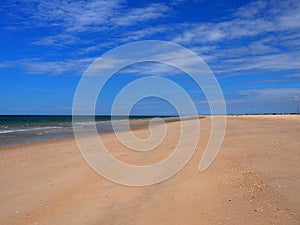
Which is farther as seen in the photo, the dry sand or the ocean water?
the ocean water

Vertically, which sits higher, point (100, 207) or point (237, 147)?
point (237, 147)

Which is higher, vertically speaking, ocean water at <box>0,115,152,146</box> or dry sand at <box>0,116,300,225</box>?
ocean water at <box>0,115,152,146</box>

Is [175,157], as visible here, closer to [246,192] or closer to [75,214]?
[246,192]

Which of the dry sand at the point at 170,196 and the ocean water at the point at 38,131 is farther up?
the ocean water at the point at 38,131

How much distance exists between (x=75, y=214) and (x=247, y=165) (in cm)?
513

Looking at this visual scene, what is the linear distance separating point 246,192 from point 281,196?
0.68 metres

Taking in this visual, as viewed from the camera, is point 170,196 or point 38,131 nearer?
point 170,196

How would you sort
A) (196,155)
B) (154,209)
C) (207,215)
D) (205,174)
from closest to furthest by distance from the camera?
1. (207,215)
2. (154,209)
3. (205,174)
4. (196,155)

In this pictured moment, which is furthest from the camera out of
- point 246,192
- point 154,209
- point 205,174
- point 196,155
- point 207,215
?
point 196,155

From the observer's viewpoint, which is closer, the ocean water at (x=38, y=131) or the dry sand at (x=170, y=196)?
the dry sand at (x=170, y=196)

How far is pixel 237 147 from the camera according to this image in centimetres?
1246

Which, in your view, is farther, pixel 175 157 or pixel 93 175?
pixel 175 157

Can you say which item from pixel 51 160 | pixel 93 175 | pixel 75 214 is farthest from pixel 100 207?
pixel 51 160

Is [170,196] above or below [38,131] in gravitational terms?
below
